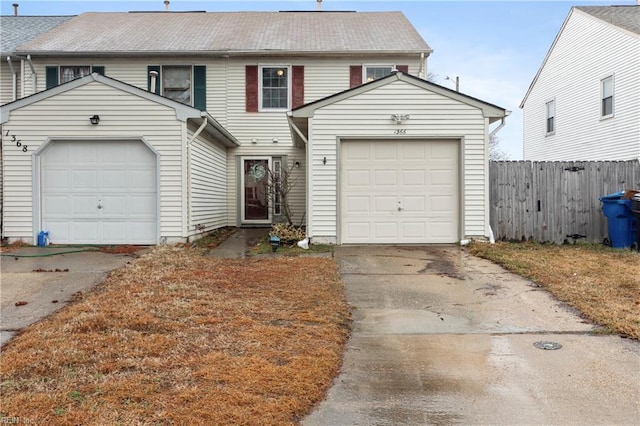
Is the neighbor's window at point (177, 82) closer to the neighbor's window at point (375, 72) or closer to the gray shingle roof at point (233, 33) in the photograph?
the gray shingle roof at point (233, 33)

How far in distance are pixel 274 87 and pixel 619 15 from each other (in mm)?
12039

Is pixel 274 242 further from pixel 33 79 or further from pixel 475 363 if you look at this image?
pixel 33 79

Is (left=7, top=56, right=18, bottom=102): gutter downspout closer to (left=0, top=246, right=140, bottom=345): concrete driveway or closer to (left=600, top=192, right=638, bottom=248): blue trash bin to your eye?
(left=0, top=246, right=140, bottom=345): concrete driveway

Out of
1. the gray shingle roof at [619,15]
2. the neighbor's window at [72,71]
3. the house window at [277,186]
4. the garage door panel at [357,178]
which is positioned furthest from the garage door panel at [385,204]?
the neighbor's window at [72,71]

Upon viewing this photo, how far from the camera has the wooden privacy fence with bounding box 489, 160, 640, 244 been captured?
11266 millimetres

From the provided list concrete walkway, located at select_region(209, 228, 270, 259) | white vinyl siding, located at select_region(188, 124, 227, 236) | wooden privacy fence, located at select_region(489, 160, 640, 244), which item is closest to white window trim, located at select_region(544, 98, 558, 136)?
wooden privacy fence, located at select_region(489, 160, 640, 244)

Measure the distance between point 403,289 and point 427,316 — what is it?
1286mm

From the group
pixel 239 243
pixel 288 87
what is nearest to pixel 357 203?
pixel 239 243

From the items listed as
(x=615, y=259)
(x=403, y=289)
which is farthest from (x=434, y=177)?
(x=403, y=289)

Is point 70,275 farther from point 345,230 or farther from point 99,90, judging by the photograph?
point 345,230

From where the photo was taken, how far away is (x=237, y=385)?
3.43 meters

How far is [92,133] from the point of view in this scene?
1063cm

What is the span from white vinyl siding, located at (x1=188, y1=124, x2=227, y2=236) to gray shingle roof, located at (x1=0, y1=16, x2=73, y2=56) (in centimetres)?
775

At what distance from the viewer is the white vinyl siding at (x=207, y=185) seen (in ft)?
37.1
